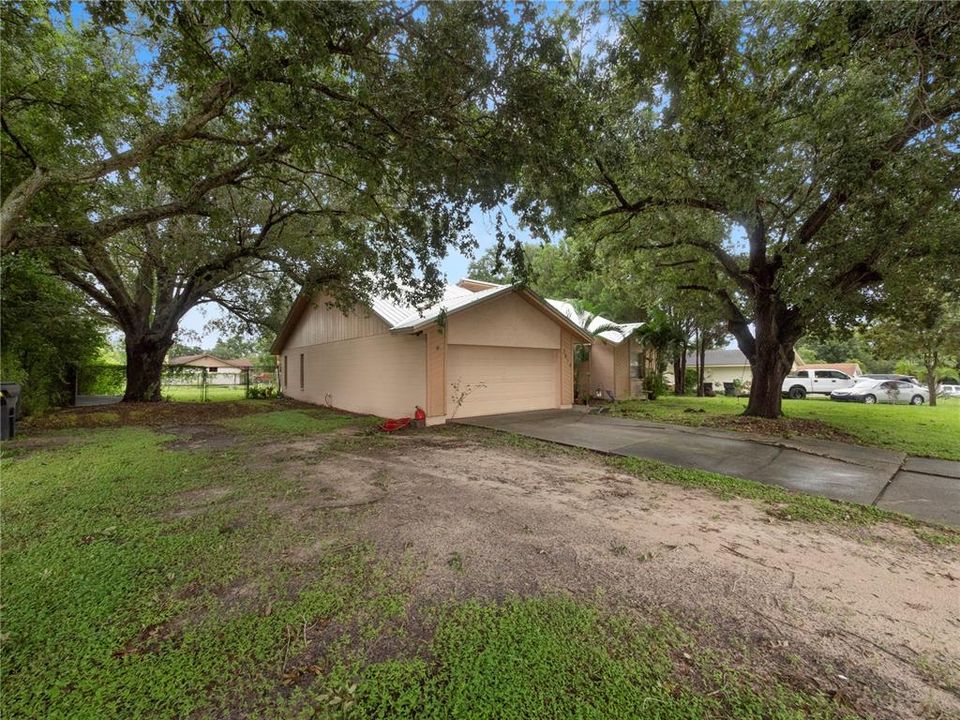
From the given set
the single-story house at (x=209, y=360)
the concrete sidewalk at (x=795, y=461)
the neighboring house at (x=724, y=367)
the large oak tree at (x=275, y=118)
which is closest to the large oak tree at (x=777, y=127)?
the large oak tree at (x=275, y=118)

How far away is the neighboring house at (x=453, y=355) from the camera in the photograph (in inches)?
412

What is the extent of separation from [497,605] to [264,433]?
8361 mm

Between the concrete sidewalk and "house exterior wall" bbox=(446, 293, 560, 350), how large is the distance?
254 centimetres

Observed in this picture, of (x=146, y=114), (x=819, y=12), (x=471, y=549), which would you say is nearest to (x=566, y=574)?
(x=471, y=549)

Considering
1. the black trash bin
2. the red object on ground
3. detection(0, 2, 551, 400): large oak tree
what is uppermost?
detection(0, 2, 551, 400): large oak tree

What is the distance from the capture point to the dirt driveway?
2178 millimetres

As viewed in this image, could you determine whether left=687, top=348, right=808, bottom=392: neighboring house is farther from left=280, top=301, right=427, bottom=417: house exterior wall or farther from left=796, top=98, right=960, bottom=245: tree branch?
left=280, top=301, right=427, bottom=417: house exterior wall

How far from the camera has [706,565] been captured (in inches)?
124

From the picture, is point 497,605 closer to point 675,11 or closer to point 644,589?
point 644,589

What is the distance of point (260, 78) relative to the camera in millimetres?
4523

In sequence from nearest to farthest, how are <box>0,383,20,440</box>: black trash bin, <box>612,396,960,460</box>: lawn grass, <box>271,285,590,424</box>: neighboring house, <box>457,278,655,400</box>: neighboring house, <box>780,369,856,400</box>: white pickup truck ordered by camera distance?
<box>612,396,960,460</box>: lawn grass < <box>0,383,20,440</box>: black trash bin < <box>271,285,590,424</box>: neighboring house < <box>457,278,655,400</box>: neighboring house < <box>780,369,856,400</box>: white pickup truck

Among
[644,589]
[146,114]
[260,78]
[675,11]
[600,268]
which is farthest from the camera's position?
[600,268]

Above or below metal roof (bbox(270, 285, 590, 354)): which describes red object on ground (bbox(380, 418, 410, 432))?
below

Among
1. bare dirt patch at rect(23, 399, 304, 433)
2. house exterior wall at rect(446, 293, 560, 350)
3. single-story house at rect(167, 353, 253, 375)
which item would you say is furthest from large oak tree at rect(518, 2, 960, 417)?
single-story house at rect(167, 353, 253, 375)
